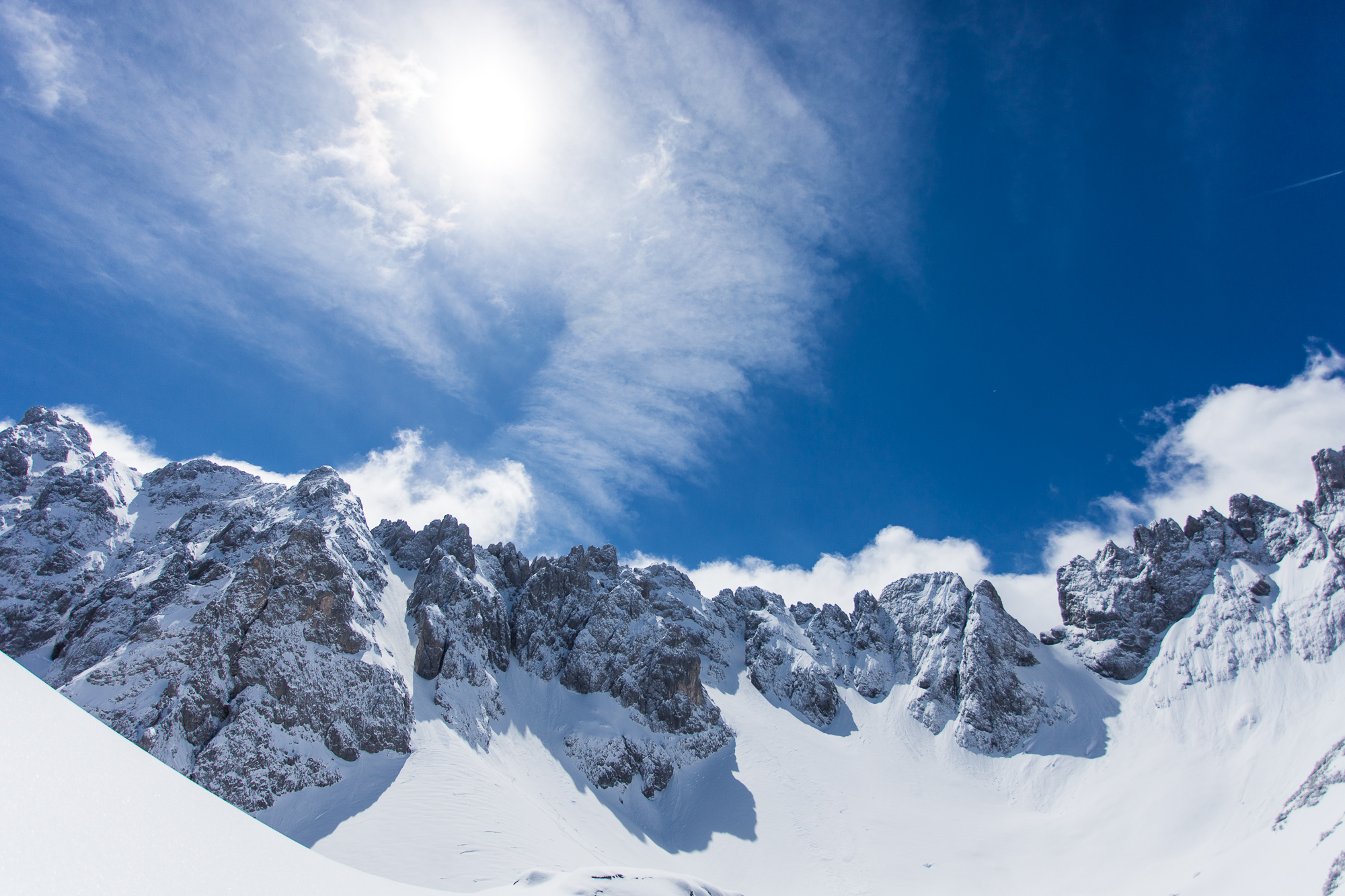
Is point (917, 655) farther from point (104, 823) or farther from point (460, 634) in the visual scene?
point (104, 823)

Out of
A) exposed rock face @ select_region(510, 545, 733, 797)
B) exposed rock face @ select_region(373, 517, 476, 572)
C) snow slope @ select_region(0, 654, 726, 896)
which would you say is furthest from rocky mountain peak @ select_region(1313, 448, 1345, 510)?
exposed rock face @ select_region(373, 517, 476, 572)

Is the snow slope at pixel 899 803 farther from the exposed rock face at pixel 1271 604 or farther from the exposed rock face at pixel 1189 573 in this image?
the exposed rock face at pixel 1189 573

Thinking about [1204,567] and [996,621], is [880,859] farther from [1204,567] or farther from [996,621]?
[1204,567]

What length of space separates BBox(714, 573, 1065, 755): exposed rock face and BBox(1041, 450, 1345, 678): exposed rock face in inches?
436

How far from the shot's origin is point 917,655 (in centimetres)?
9788

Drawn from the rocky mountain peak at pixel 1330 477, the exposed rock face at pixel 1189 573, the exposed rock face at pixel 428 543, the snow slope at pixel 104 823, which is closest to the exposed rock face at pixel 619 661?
the exposed rock face at pixel 428 543

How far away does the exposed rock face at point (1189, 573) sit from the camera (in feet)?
268

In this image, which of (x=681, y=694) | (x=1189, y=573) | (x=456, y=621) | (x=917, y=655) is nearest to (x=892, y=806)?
(x=681, y=694)

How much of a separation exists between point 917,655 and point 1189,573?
43.4 m

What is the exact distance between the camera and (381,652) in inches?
2266

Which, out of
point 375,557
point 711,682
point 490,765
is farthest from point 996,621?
point 375,557

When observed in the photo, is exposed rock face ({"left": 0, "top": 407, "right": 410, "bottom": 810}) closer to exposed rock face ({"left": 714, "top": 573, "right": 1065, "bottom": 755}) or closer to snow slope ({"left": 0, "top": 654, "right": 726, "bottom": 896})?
snow slope ({"left": 0, "top": 654, "right": 726, "bottom": 896})

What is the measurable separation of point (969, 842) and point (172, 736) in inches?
2985

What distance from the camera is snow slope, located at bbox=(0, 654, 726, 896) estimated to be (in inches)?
144
